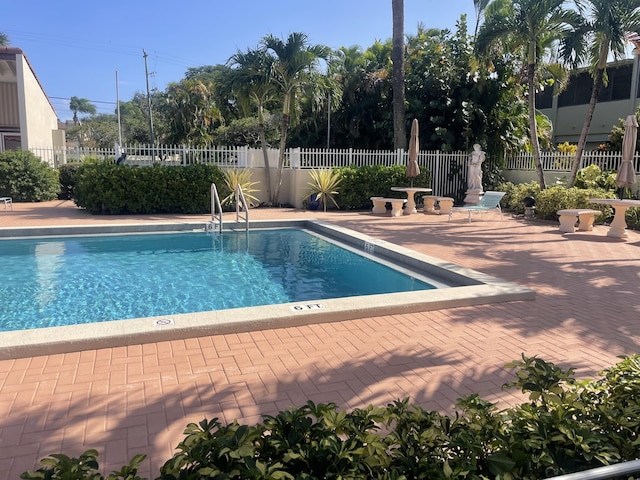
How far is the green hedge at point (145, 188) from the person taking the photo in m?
13.8

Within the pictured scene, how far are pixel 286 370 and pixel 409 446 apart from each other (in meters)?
2.07

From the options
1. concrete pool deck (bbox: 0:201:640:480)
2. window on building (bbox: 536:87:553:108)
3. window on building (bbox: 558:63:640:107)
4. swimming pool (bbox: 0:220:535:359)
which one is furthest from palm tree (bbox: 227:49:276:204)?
window on building (bbox: 536:87:553:108)

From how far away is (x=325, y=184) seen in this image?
620 inches

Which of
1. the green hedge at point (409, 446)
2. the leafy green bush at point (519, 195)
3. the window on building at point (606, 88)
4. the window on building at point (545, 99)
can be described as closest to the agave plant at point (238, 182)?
the leafy green bush at point (519, 195)

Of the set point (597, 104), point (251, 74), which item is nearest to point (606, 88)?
point (597, 104)

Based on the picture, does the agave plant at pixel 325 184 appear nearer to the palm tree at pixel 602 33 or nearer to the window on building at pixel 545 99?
the palm tree at pixel 602 33

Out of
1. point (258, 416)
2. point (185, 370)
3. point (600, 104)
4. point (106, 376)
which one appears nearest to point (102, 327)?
point (106, 376)

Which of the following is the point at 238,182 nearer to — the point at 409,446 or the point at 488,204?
the point at 488,204

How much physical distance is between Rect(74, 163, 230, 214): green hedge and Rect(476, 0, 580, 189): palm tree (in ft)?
31.3

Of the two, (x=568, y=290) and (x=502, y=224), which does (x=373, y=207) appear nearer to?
(x=502, y=224)

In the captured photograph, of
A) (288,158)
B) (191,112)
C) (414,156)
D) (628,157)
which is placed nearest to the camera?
(628,157)

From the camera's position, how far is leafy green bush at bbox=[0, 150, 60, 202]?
16.2m

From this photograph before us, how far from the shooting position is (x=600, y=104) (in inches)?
1086

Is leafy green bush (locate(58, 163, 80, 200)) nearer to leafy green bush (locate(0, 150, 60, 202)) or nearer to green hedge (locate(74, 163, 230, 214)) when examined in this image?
leafy green bush (locate(0, 150, 60, 202))
